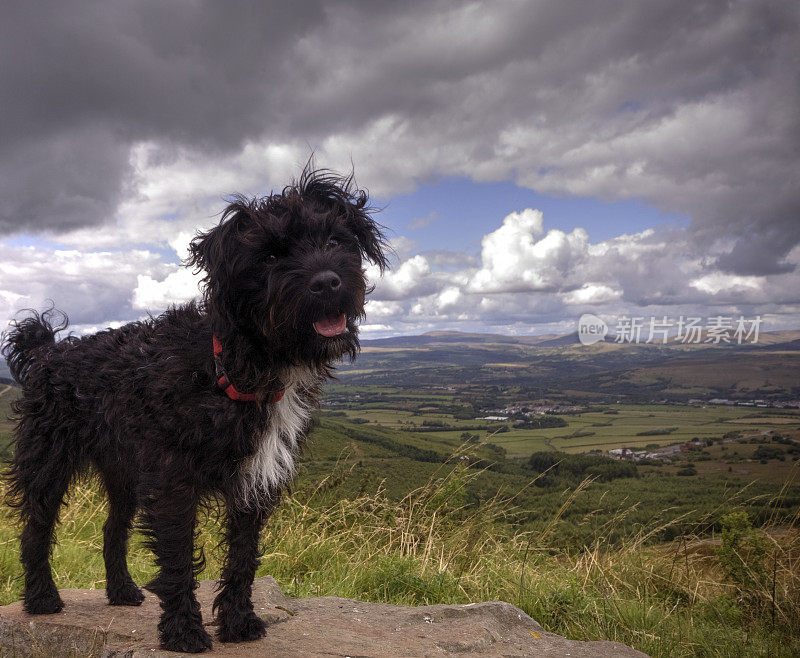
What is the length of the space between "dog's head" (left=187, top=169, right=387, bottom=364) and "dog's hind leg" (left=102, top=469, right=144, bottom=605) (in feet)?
6.88

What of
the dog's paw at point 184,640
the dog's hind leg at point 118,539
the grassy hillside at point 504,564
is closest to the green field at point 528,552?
the grassy hillside at point 504,564

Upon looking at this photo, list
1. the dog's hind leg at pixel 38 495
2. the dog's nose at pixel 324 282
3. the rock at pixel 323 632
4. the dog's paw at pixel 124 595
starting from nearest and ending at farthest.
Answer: the dog's nose at pixel 324 282 < the rock at pixel 323 632 < the dog's hind leg at pixel 38 495 < the dog's paw at pixel 124 595

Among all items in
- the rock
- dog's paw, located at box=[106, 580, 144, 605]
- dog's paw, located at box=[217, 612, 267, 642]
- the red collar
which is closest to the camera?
the red collar

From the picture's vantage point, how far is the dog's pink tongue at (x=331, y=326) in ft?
9.41

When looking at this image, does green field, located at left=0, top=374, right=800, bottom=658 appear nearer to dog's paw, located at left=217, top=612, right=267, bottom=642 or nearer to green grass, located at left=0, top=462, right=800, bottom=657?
green grass, located at left=0, top=462, right=800, bottom=657

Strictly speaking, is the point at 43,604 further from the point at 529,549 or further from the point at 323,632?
the point at 529,549

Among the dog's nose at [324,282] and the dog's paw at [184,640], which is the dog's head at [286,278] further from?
the dog's paw at [184,640]

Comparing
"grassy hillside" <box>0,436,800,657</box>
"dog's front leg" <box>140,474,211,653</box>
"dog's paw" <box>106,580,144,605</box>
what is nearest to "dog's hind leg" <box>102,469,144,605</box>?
"dog's paw" <box>106,580,144,605</box>

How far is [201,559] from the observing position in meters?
3.43

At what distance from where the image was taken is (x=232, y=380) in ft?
9.77

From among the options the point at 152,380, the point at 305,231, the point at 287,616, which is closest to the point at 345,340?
the point at 305,231

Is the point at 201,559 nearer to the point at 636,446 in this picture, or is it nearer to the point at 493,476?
the point at 493,476

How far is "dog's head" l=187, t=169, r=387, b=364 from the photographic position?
9.21 ft

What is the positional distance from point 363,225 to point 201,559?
8.14ft
